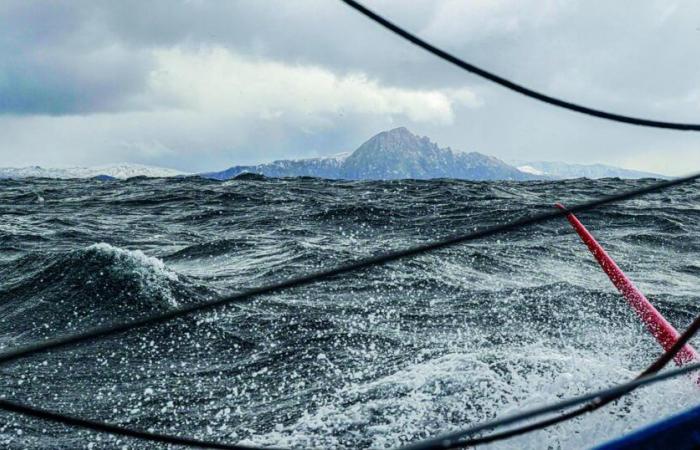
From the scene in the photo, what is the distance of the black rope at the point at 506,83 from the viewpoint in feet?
7.45

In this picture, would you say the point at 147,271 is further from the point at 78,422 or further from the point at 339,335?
the point at 78,422

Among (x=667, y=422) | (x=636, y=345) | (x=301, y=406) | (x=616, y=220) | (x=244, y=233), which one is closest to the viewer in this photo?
(x=667, y=422)

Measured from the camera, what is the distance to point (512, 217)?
15641mm

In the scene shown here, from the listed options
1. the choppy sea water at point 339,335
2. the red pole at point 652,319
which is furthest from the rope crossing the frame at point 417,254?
the choppy sea water at point 339,335

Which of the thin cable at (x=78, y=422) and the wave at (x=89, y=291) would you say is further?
the wave at (x=89, y=291)

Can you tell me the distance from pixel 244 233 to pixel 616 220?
876cm

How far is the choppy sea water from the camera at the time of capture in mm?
4293

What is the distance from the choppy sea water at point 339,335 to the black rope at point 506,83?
2.00 meters

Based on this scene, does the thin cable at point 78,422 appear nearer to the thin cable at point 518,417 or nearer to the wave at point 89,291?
the thin cable at point 518,417

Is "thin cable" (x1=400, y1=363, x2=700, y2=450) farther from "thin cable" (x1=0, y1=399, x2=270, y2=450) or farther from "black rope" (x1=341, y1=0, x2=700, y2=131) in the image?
"black rope" (x1=341, y1=0, x2=700, y2=131)

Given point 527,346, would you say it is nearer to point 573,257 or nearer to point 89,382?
point 89,382

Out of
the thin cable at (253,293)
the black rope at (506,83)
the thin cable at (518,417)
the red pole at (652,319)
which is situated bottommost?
the red pole at (652,319)

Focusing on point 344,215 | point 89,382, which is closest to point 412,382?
point 89,382

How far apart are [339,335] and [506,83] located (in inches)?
165
